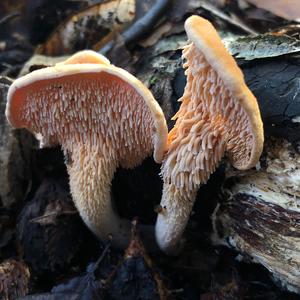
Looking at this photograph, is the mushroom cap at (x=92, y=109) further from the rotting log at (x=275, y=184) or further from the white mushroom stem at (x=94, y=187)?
the rotting log at (x=275, y=184)

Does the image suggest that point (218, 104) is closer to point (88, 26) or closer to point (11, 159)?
point (11, 159)

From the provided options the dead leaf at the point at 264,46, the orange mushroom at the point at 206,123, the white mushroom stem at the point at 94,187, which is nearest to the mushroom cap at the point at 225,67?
the orange mushroom at the point at 206,123

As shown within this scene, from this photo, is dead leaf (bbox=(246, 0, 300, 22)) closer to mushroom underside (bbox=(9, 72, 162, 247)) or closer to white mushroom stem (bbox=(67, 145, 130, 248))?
mushroom underside (bbox=(9, 72, 162, 247))

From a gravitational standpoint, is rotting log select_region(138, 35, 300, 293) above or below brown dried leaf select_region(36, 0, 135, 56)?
below

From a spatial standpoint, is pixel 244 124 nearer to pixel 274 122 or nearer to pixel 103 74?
pixel 274 122

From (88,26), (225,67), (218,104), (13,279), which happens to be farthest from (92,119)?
(88,26)

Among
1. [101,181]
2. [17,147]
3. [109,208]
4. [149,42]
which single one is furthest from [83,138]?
[149,42]

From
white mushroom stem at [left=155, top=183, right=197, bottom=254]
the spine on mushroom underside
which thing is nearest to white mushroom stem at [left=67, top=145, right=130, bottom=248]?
white mushroom stem at [left=155, top=183, right=197, bottom=254]
